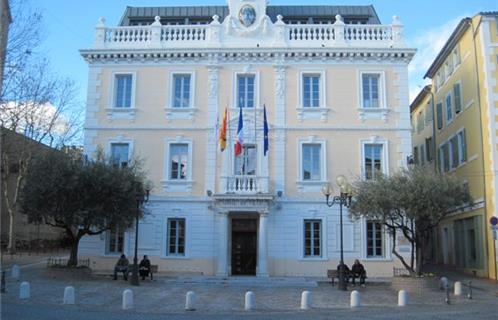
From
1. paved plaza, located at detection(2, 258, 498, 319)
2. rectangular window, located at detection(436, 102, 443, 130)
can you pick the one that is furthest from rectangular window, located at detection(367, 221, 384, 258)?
rectangular window, located at detection(436, 102, 443, 130)

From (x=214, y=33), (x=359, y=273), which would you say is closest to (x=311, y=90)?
(x=214, y=33)

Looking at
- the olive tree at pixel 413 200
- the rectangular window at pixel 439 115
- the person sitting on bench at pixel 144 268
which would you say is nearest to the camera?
the olive tree at pixel 413 200

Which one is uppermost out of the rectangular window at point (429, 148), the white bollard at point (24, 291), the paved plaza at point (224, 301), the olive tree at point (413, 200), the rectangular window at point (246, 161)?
the rectangular window at point (429, 148)

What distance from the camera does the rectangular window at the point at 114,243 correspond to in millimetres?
27905

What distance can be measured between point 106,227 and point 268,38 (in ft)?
41.5

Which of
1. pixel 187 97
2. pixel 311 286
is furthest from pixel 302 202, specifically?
pixel 187 97

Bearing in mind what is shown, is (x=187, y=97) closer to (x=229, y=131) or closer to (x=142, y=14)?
(x=229, y=131)

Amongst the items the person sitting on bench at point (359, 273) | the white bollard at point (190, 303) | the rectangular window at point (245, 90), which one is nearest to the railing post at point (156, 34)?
the rectangular window at point (245, 90)

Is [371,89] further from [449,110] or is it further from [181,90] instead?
[181,90]

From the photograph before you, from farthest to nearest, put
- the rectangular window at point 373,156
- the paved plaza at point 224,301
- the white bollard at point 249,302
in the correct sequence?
the rectangular window at point 373,156, the white bollard at point 249,302, the paved plaza at point 224,301

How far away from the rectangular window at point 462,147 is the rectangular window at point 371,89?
574 centimetres

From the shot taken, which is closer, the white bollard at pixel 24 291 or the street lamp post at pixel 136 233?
the white bollard at pixel 24 291

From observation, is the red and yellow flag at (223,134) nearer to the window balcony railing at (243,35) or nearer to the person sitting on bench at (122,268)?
the window balcony railing at (243,35)

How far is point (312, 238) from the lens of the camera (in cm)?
2756
